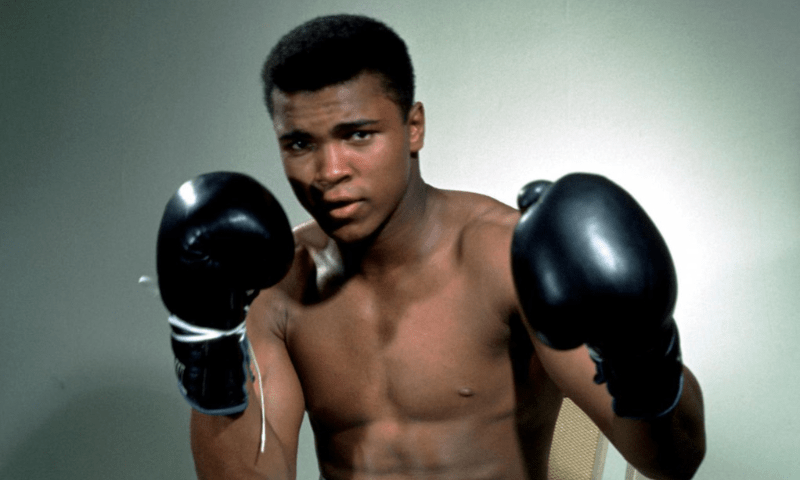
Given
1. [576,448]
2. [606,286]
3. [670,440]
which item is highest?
[606,286]

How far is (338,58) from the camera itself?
109cm

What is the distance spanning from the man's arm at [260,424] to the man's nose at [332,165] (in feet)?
1.01

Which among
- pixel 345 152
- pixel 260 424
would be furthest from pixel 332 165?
pixel 260 424

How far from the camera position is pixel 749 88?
1774mm

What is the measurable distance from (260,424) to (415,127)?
52 cm

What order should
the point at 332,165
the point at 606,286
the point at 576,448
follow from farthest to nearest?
the point at 576,448 → the point at 332,165 → the point at 606,286

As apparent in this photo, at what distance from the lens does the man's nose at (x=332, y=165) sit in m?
1.05

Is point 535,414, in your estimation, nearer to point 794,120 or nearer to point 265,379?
point 265,379

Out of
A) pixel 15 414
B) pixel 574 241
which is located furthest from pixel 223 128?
pixel 574 241

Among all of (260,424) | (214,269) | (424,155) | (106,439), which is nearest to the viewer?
(214,269)

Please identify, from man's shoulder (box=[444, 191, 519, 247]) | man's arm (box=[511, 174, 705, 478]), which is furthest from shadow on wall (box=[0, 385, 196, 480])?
man's arm (box=[511, 174, 705, 478])

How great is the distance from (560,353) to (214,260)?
0.47m

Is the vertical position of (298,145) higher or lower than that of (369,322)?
higher

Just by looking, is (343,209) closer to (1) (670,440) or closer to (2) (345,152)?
(2) (345,152)
